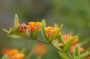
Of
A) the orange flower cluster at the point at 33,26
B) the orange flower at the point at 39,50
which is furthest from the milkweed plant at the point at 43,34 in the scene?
the orange flower at the point at 39,50

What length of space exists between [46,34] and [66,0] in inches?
78.3

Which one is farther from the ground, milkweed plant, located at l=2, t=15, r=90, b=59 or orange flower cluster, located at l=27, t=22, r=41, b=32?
orange flower cluster, located at l=27, t=22, r=41, b=32

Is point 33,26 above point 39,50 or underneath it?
above

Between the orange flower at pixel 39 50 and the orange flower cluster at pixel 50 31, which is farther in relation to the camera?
the orange flower at pixel 39 50

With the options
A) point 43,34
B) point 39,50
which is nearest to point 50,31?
point 43,34

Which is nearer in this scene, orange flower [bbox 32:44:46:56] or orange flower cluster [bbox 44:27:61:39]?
orange flower cluster [bbox 44:27:61:39]

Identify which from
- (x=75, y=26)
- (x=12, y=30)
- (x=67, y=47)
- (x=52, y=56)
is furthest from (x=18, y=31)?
(x=75, y=26)

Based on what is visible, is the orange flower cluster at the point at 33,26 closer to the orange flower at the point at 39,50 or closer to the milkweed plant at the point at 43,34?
the milkweed plant at the point at 43,34

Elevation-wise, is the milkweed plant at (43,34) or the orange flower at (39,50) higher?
the milkweed plant at (43,34)

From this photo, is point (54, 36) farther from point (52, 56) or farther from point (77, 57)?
point (52, 56)

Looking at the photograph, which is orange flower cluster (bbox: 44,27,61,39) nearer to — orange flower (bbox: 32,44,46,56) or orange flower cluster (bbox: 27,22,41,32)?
orange flower cluster (bbox: 27,22,41,32)

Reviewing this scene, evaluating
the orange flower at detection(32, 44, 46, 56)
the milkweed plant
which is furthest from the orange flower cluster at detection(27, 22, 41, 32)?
the orange flower at detection(32, 44, 46, 56)

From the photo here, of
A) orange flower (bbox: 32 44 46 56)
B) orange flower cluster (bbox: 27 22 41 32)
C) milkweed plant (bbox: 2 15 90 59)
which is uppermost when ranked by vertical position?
orange flower cluster (bbox: 27 22 41 32)

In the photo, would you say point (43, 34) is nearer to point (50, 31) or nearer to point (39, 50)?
point (50, 31)
